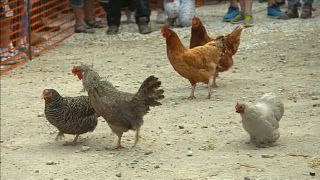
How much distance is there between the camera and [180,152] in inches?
246

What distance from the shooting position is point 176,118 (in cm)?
741

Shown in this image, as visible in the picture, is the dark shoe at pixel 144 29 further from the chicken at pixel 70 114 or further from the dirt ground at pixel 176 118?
the chicken at pixel 70 114

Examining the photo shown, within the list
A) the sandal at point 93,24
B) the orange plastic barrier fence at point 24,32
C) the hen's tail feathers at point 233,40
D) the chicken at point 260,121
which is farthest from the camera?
the sandal at point 93,24

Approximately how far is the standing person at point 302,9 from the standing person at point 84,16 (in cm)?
343

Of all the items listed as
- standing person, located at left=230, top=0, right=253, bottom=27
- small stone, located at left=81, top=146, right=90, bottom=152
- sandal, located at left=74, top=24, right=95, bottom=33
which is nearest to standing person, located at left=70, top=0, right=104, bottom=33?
sandal, located at left=74, top=24, right=95, bottom=33

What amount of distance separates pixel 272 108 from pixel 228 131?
698mm

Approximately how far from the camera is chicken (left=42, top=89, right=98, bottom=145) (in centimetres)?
677

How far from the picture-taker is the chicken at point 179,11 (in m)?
12.9

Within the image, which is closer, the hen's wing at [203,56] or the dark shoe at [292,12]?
the hen's wing at [203,56]

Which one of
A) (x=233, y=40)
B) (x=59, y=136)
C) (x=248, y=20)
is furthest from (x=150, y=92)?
Answer: (x=248, y=20)

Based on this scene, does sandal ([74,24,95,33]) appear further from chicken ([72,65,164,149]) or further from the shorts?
chicken ([72,65,164,149])

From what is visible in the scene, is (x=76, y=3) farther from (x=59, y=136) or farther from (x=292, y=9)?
(x=59, y=136)

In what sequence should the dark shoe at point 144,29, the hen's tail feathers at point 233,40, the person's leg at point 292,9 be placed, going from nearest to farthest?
the hen's tail feathers at point 233,40 < the dark shoe at point 144,29 < the person's leg at point 292,9

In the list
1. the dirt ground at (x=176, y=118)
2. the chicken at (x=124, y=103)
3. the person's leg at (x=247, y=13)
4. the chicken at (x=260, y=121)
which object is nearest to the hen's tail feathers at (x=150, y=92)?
the chicken at (x=124, y=103)
